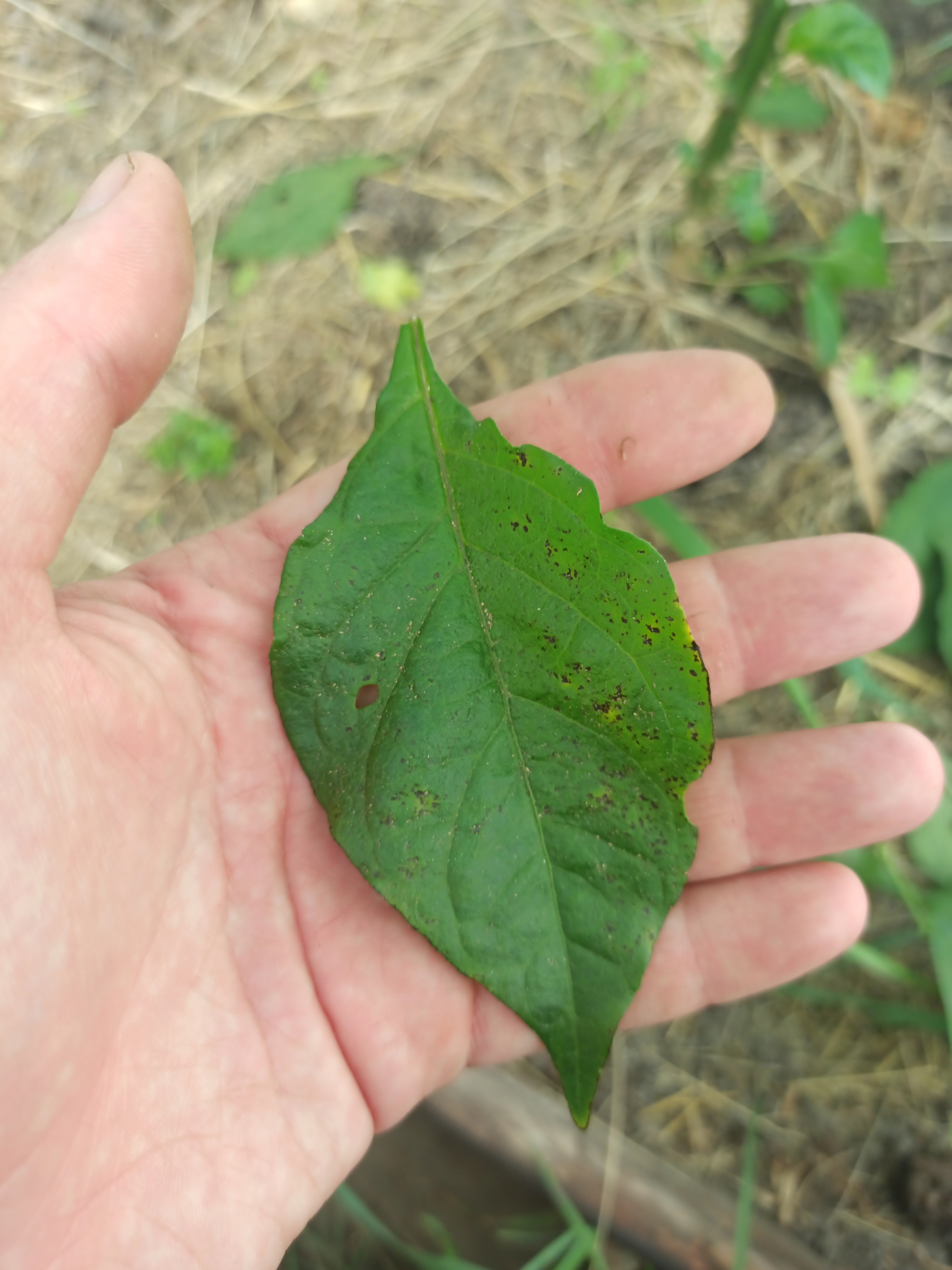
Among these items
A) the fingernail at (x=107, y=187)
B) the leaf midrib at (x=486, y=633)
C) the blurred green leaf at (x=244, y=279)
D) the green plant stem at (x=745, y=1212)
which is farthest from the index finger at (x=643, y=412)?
the green plant stem at (x=745, y=1212)

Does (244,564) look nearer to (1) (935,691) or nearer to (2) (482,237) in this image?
(2) (482,237)

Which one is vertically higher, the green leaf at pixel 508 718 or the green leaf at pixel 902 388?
the green leaf at pixel 508 718

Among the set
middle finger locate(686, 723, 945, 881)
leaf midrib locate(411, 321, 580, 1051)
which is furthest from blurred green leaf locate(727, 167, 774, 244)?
middle finger locate(686, 723, 945, 881)

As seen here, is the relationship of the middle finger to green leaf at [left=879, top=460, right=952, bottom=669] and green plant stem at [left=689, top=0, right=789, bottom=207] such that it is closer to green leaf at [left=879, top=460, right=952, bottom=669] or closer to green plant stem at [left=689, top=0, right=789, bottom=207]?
green leaf at [left=879, top=460, right=952, bottom=669]

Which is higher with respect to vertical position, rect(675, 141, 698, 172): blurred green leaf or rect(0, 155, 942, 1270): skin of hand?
rect(675, 141, 698, 172): blurred green leaf

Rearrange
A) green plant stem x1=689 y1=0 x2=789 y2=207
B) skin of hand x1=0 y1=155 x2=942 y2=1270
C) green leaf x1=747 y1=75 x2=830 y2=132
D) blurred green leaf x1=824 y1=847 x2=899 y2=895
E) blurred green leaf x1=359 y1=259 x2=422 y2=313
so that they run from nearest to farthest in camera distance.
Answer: skin of hand x1=0 y1=155 x2=942 y2=1270, green plant stem x1=689 y1=0 x2=789 y2=207, blurred green leaf x1=824 y1=847 x2=899 y2=895, green leaf x1=747 y1=75 x2=830 y2=132, blurred green leaf x1=359 y1=259 x2=422 y2=313

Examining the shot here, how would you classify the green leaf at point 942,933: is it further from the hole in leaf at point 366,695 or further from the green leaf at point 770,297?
the green leaf at point 770,297

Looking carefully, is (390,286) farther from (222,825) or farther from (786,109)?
(222,825)
